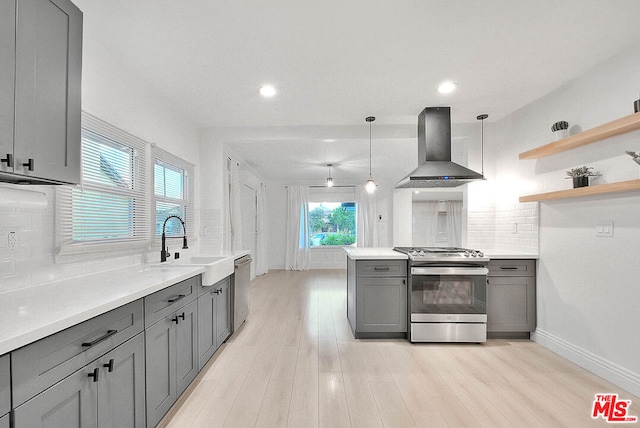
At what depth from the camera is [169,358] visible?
1997mm

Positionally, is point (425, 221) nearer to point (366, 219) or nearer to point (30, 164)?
point (366, 219)

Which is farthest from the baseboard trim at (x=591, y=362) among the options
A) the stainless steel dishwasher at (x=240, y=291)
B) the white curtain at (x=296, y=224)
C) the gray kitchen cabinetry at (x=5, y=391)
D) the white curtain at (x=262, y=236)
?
the white curtain at (x=296, y=224)

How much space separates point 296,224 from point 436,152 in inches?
206

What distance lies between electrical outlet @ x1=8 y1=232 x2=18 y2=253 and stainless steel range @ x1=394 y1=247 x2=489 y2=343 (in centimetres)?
306

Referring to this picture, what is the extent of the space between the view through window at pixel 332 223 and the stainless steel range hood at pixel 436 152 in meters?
5.03

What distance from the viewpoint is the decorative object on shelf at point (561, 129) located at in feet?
9.52

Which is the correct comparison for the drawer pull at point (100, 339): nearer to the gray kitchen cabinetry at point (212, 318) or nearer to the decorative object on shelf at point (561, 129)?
the gray kitchen cabinetry at point (212, 318)

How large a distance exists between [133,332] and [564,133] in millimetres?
3721

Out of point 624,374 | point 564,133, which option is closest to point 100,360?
point 624,374

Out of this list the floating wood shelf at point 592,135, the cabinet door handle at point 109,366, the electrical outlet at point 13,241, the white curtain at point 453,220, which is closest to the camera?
the cabinet door handle at point 109,366

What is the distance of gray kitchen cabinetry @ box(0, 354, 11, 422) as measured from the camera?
944 millimetres

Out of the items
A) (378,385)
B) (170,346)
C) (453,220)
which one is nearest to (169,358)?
(170,346)

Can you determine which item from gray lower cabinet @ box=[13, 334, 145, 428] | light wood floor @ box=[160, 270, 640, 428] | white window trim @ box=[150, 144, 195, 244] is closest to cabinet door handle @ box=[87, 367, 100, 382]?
gray lower cabinet @ box=[13, 334, 145, 428]

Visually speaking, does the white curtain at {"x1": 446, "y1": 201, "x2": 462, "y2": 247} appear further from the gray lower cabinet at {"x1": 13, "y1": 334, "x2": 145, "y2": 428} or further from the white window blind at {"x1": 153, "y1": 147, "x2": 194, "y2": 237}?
the gray lower cabinet at {"x1": 13, "y1": 334, "x2": 145, "y2": 428}
